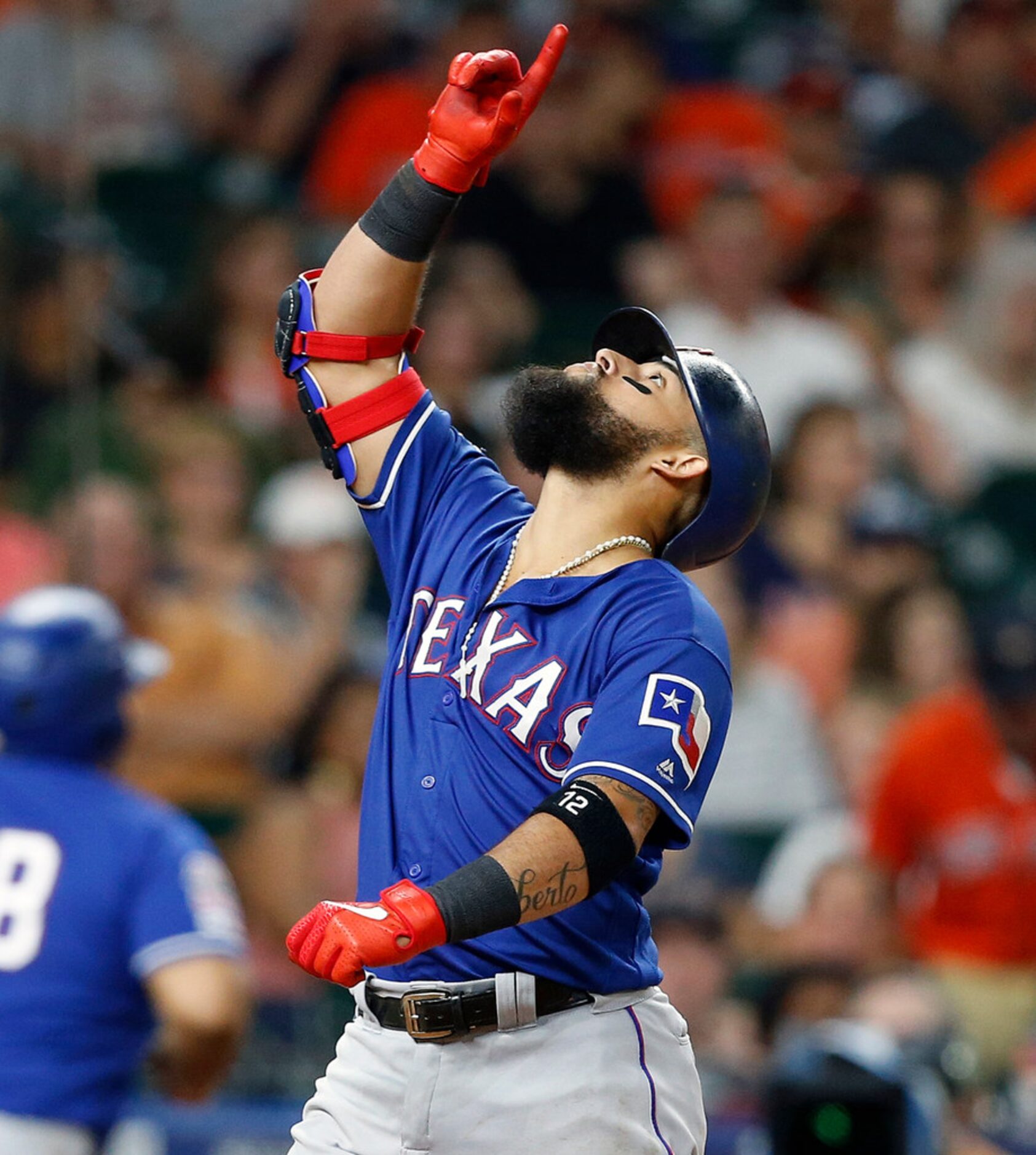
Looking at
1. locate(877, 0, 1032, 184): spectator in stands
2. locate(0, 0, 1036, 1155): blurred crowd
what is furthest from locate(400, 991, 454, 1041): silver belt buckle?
locate(877, 0, 1032, 184): spectator in stands

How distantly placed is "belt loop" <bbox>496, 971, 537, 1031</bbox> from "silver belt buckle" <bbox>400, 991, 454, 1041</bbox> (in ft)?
0.22

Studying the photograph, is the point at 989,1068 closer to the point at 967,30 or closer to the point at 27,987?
the point at 27,987

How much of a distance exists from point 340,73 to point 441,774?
18.1 feet

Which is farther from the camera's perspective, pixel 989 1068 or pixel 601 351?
pixel 989 1068

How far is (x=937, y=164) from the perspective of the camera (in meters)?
7.71

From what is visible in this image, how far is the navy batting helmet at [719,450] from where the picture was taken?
263 centimetres

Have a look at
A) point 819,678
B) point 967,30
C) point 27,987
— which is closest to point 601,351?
point 27,987

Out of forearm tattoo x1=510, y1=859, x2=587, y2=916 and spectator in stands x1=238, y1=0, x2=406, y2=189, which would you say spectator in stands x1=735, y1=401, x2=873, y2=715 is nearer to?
spectator in stands x1=238, y1=0, x2=406, y2=189

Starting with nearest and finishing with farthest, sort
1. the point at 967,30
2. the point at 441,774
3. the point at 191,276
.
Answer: the point at 441,774 < the point at 191,276 < the point at 967,30

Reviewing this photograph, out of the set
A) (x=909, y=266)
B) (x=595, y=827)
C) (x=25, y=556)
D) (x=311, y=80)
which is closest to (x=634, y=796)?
(x=595, y=827)

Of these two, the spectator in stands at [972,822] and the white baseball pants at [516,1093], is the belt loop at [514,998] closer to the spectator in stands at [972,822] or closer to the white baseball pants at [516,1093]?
the white baseball pants at [516,1093]

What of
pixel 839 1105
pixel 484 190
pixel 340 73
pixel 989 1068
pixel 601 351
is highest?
pixel 340 73

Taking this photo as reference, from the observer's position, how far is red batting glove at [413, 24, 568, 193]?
2.63 meters

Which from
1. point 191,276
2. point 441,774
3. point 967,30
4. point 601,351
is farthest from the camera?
point 967,30
